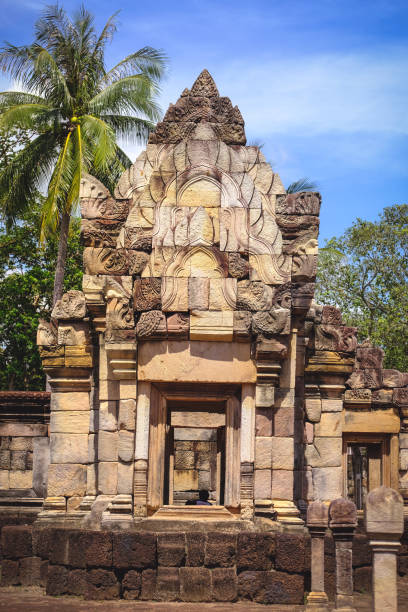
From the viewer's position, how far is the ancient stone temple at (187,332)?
1099 cm

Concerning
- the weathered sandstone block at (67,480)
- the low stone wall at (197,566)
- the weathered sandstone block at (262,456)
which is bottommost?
the low stone wall at (197,566)

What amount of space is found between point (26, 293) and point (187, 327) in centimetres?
1779

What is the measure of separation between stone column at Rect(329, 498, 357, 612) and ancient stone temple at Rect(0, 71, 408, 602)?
4.55 ft

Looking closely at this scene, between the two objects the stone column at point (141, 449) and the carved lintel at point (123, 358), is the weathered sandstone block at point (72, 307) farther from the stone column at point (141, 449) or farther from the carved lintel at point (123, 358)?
the stone column at point (141, 449)

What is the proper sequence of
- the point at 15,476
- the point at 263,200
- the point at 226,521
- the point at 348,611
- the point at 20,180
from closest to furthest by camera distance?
1. the point at 348,611
2. the point at 226,521
3. the point at 263,200
4. the point at 15,476
5. the point at 20,180

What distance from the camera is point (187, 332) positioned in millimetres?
11008

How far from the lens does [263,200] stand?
11633 mm

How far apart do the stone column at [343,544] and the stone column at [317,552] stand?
24.0 inches

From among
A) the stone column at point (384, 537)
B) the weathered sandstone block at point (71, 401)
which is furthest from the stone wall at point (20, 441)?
the stone column at point (384, 537)

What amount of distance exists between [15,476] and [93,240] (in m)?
6.07

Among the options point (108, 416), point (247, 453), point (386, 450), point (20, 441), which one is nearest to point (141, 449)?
point (108, 416)

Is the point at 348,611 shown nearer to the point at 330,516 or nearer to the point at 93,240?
the point at 330,516

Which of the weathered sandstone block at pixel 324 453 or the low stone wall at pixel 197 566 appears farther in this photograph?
the weathered sandstone block at pixel 324 453

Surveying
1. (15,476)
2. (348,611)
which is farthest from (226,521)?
(15,476)
